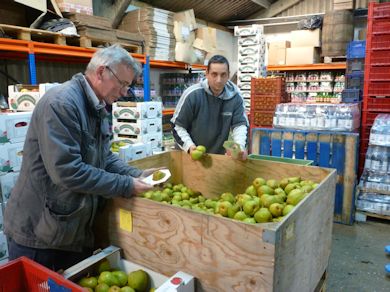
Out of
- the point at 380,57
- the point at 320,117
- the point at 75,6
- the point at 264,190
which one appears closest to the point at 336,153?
the point at 320,117

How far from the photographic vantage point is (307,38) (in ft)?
28.0

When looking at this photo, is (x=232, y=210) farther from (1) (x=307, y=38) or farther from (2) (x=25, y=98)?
(1) (x=307, y=38)

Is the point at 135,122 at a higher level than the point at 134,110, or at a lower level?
lower

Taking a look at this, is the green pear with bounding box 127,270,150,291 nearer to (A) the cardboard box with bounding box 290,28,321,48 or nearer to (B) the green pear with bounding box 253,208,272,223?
(B) the green pear with bounding box 253,208,272,223

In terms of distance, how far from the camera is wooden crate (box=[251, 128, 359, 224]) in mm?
4203

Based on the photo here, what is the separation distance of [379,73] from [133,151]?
3.60 m

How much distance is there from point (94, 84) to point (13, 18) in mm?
3594

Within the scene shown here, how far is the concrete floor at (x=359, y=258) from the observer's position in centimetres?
298

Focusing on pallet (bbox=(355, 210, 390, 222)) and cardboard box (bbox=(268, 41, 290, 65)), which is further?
cardboard box (bbox=(268, 41, 290, 65))

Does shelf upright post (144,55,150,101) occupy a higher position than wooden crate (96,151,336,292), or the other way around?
shelf upright post (144,55,150,101)

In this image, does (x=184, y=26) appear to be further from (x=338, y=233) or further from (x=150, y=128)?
(x=338, y=233)

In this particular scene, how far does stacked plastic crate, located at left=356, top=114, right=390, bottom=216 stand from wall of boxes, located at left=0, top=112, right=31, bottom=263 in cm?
393

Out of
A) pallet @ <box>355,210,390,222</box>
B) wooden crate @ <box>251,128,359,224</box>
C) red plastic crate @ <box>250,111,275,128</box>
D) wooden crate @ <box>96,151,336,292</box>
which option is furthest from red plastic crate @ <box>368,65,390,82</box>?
wooden crate @ <box>96,151,336,292</box>

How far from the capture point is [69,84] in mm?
1498
